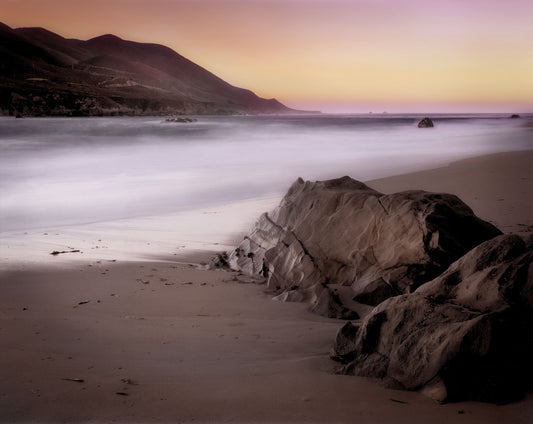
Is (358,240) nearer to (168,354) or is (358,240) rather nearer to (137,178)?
(168,354)

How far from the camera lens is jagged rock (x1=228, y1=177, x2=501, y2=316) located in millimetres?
4781

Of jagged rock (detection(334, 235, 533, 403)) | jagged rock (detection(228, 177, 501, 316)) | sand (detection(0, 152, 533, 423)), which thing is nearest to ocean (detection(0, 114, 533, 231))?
sand (detection(0, 152, 533, 423))

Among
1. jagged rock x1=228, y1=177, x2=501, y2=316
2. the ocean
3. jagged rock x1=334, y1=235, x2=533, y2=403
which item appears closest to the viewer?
jagged rock x1=334, y1=235, x2=533, y2=403

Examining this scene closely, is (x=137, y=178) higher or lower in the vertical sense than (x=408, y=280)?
lower

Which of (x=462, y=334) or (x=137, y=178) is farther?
(x=137, y=178)

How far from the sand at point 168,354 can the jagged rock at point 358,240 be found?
36cm

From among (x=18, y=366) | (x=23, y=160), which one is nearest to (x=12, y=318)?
(x=18, y=366)

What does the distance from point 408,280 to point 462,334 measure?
186cm

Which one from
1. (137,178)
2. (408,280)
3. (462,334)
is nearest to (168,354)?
(462,334)

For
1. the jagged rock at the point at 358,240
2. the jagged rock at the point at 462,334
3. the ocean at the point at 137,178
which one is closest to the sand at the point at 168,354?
the jagged rock at the point at 462,334

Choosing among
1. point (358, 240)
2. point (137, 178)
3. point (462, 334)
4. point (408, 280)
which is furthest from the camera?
point (137, 178)

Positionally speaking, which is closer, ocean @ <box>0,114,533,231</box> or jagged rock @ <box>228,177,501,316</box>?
jagged rock @ <box>228,177,501,316</box>

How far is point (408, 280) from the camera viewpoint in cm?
473

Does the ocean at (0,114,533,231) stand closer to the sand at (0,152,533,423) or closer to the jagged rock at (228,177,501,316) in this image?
the sand at (0,152,533,423)
